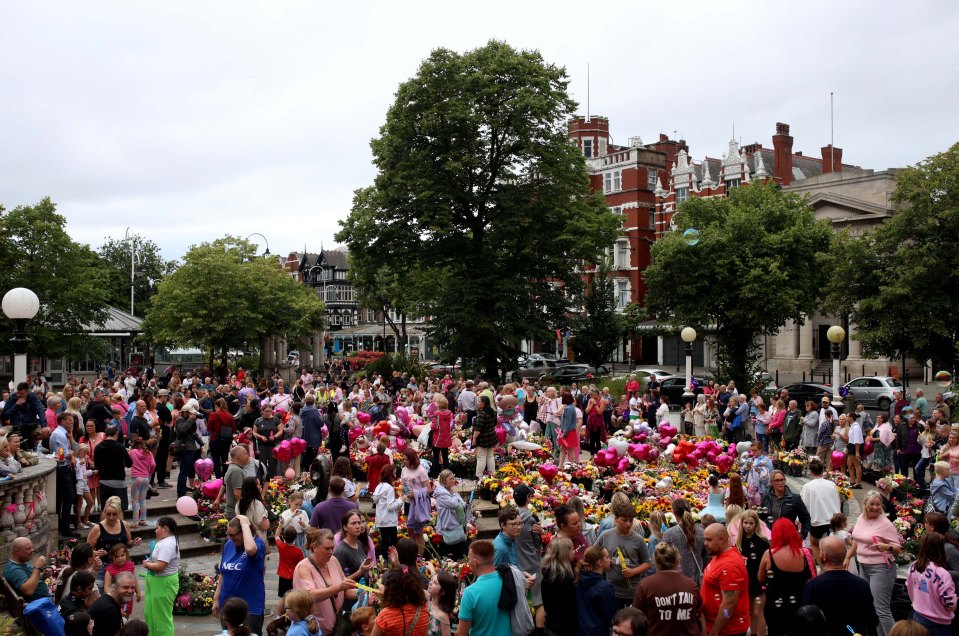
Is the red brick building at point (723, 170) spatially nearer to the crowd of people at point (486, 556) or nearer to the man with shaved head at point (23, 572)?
the crowd of people at point (486, 556)

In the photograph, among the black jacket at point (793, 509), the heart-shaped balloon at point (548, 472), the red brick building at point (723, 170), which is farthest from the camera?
the red brick building at point (723, 170)

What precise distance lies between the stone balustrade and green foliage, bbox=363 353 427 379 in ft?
87.1

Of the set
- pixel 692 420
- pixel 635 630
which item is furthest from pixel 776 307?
pixel 635 630

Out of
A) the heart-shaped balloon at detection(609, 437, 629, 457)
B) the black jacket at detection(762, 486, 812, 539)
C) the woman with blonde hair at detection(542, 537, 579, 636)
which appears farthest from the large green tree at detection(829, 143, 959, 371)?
the woman with blonde hair at detection(542, 537, 579, 636)

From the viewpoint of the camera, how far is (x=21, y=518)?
1037cm

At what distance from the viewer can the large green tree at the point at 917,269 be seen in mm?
30562

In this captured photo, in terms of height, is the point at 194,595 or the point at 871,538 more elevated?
the point at 871,538

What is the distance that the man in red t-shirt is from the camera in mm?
7156

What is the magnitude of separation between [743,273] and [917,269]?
927cm

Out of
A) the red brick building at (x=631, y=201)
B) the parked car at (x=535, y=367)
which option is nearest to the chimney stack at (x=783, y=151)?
the red brick building at (x=631, y=201)

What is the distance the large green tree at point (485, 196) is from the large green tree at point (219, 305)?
1176 centimetres

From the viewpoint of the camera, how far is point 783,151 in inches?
2286

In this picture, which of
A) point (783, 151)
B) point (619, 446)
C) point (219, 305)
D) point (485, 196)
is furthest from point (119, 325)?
point (783, 151)

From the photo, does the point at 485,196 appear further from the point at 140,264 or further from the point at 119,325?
the point at 140,264
